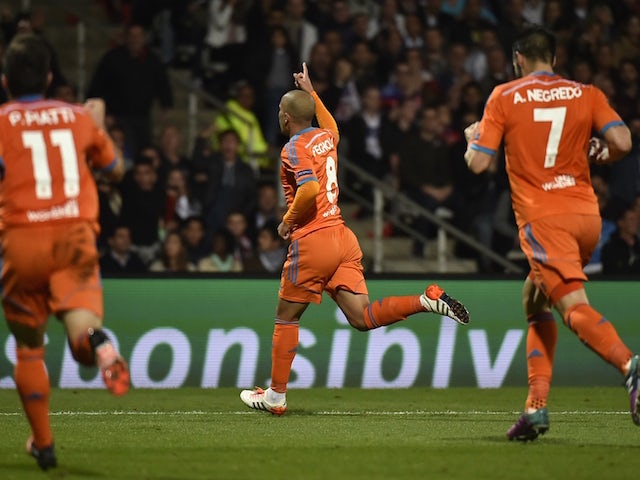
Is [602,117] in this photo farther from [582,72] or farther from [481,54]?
[481,54]

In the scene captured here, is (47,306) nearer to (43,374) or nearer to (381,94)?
(43,374)

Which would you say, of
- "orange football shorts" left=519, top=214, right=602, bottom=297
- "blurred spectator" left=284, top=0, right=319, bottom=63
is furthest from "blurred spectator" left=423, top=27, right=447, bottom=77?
"orange football shorts" left=519, top=214, right=602, bottom=297

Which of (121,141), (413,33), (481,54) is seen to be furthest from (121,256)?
(481,54)

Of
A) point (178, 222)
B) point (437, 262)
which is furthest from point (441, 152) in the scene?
point (178, 222)

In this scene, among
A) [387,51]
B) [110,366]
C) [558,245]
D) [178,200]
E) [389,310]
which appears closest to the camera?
[110,366]

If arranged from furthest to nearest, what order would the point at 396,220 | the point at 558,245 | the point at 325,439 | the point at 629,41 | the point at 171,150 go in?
the point at 629,41 → the point at 396,220 → the point at 171,150 → the point at 325,439 → the point at 558,245

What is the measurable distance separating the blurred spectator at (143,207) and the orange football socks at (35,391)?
298 inches

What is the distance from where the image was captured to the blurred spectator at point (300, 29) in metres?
17.8

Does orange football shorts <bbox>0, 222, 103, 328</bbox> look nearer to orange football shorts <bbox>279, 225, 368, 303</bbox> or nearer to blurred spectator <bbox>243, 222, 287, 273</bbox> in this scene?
orange football shorts <bbox>279, 225, 368, 303</bbox>

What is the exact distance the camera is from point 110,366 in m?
6.42

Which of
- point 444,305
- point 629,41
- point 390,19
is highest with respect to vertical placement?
point 390,19

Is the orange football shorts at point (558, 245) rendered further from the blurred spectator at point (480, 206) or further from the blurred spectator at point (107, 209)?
the blurred spectator at point (480, 206)

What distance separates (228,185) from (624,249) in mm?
4667

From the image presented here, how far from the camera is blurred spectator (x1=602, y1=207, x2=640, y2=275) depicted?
15.3 m
